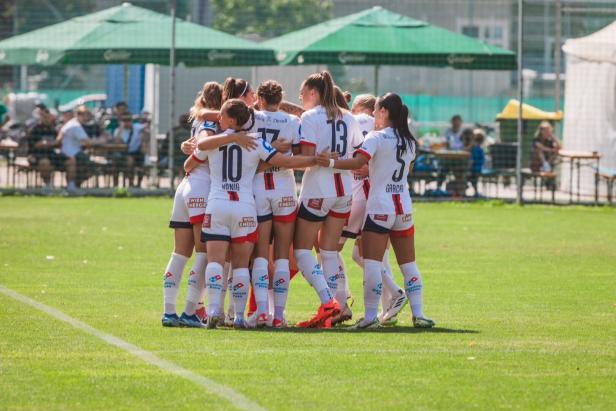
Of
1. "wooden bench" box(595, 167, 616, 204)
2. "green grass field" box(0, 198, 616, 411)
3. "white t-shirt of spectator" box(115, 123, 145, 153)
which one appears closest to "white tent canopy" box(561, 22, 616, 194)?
"wooden bench" box(595, 167, 616, 204)

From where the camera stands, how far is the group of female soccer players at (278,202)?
10195 mm

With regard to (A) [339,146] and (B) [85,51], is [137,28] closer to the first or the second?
(B) [85,51]

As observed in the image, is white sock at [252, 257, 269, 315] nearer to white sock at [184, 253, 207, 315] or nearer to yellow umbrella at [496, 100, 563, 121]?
white sock at [184, 253, 207, 315]

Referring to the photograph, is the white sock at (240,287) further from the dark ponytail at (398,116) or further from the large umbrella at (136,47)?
the large umbrella at (136,47)

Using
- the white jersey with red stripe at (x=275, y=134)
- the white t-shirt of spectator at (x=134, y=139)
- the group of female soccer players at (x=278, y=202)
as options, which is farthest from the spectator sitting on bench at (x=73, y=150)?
the white jersey with red stripe at (x=275, y=134)

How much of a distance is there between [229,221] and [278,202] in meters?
0.48

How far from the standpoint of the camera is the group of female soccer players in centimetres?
1020

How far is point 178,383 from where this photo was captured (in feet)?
25.1

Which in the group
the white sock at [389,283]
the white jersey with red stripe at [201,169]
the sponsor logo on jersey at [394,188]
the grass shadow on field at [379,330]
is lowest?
the grass shadow on field at [379,330]

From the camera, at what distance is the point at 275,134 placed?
10477 millimetres

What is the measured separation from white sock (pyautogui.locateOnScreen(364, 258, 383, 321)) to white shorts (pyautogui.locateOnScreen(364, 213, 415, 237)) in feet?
0.90

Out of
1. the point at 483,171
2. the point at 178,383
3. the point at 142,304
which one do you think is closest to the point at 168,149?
the point at 483,171

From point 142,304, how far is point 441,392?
4.66 meters

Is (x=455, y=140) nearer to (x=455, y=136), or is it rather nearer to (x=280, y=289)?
(x=455, y=136)
